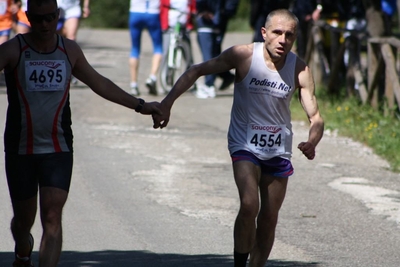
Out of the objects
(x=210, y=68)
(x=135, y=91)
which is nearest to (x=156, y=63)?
(x=135, y=91)

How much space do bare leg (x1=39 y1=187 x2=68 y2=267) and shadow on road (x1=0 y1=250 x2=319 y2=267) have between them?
1164mm

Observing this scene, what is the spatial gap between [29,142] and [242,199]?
52.9 inches

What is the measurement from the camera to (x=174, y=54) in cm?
1548

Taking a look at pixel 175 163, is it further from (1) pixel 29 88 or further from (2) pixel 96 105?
(1) pixel 29 88

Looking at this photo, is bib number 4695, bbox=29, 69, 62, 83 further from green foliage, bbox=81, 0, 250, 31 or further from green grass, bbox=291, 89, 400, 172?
green foliage, bbox=81, 0, 250, 31

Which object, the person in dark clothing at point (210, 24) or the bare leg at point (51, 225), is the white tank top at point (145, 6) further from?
the bare leg at point (51, 225)

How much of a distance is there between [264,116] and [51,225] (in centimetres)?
152

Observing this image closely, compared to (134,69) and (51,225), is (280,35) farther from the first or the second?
(134,69)

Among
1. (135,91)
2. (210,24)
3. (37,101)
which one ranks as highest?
(37,101)

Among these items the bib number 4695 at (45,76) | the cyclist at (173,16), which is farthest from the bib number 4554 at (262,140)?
the cyclist at (173,16)

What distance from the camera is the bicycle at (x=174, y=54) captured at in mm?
15344

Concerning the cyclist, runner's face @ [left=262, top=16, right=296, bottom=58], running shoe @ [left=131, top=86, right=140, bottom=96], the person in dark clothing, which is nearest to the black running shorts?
runner's face @ [left=262, top=16, right=296, bottom=58]

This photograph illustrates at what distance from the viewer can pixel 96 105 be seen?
14.3 metres

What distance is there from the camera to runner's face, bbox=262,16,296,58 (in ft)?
19.4
